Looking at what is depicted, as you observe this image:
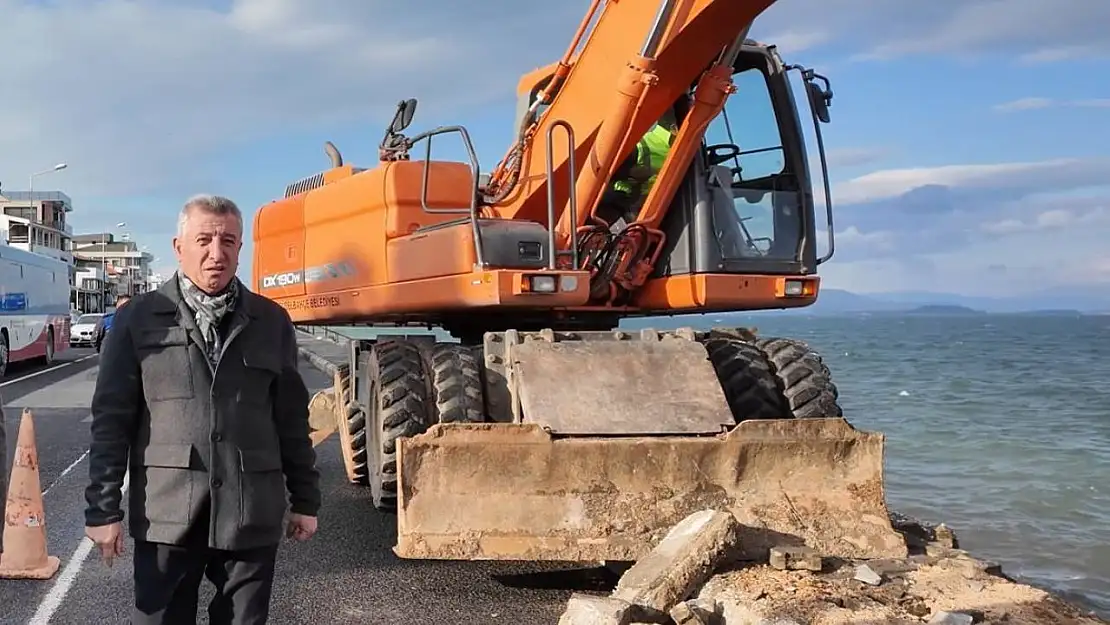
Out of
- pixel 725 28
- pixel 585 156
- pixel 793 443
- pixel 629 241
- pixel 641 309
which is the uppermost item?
pixel 725 28

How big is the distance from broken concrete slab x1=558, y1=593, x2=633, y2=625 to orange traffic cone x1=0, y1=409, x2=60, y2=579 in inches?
135

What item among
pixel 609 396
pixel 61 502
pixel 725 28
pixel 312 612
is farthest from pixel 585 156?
pixel 61 502

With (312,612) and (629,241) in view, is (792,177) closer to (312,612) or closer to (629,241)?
(629,241)

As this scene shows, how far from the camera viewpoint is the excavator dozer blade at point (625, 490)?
17.9 ft

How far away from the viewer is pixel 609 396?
5953 millimetres

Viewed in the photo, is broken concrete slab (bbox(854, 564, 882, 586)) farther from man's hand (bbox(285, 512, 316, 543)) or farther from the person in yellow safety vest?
the person in yellow safety vest

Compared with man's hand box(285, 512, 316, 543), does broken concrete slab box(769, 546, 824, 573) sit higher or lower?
lower

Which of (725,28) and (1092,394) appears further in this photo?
(1092,394)

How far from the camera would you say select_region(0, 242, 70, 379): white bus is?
75.3 feet

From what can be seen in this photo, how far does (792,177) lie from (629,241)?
1.34 m

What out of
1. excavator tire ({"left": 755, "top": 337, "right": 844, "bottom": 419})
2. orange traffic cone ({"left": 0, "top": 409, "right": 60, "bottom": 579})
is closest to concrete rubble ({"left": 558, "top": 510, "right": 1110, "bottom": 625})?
excavator tire ({"left": 755, "top": 337, "right": 844, "bottom": 419})

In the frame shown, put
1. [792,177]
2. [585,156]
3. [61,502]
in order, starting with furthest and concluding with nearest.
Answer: [61,502] → [792,177] → [585,156]

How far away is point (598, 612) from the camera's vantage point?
4.59m

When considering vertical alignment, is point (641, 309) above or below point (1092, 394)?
Result: above
